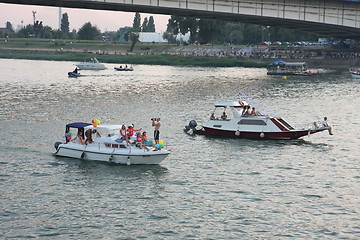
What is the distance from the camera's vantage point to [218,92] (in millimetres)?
91250

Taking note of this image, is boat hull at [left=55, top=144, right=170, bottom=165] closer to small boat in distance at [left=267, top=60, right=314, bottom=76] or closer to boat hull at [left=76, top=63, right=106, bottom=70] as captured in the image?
small boat in distance at [left=267, top=60, right=314, bottom=76]

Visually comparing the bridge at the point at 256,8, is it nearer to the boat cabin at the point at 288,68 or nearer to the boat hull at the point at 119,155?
the boat cabin at the point at 288,68

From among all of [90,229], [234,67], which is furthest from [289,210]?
[234,67]

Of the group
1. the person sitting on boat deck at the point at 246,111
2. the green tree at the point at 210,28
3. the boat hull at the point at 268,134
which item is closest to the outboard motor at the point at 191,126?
the boat hull at the point at 268,134

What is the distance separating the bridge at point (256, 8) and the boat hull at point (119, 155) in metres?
40.2

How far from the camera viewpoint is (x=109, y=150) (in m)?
40.2

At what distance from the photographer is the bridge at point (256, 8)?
81.8 metres

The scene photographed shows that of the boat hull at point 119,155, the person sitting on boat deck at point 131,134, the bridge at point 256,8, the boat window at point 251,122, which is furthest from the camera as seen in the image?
the bridge at point 256,8

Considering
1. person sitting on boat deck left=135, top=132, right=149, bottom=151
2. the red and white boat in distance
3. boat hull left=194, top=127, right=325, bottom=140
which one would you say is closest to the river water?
boat hull left=194, top=127, right=325, bottom=140

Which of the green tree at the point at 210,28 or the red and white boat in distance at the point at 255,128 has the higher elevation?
the green tree at the point at 210,28

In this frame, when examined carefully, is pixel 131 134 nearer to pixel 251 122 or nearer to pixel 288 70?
pixel 251 122

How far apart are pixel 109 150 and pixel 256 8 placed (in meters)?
54.7

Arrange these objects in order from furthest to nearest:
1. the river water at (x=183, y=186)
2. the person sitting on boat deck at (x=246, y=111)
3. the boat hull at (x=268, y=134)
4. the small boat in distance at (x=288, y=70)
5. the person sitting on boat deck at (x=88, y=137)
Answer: the small boat in distance at (x=288, y=70)
the person sitting on boat deck at (x=246, y=111)
the boat hull at (x=268, y=134)
the person sitting on boat deck at (x=88, y=137)
the river water at (x=183, y=186)

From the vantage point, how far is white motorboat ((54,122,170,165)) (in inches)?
1558
